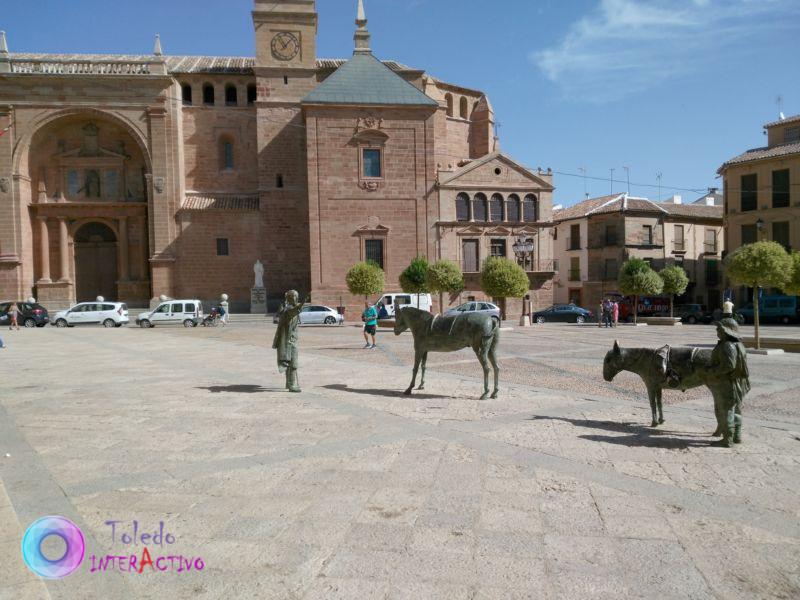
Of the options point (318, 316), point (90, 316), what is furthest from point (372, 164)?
point (90, 316)

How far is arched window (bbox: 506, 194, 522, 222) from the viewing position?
34.1m

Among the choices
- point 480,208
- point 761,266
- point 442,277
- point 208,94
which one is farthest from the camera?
point 208,94

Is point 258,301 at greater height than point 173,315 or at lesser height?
greater

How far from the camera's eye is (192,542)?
3336 millimetres

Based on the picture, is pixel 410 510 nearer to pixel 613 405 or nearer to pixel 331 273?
pixel 613 405

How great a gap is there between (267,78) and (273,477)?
1295 inches

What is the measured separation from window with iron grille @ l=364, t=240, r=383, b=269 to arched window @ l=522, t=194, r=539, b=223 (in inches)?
372


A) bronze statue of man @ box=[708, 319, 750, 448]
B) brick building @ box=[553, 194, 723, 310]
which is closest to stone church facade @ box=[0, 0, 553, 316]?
brick building @ box=[553, 194, 723, 310]

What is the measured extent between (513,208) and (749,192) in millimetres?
13685

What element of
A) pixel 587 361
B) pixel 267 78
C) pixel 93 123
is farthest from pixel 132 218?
pixel 587 361

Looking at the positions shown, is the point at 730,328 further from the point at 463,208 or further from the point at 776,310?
the point at 463,208

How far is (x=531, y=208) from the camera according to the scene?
3438cm

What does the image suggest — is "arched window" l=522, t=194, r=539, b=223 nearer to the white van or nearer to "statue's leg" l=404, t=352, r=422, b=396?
the white van

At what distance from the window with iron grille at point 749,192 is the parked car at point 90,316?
116ft
